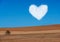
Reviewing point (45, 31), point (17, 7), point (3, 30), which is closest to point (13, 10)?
point (17, 7)

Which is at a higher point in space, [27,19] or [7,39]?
[27,19]

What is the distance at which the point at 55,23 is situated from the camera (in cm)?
84

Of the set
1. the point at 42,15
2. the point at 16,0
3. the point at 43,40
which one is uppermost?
the point at 16,0

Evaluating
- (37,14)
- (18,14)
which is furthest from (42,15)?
(18,14)

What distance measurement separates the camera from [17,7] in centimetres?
90

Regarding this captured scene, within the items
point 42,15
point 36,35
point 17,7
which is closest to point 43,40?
point 36,35

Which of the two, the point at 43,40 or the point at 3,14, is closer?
the point at 43,40

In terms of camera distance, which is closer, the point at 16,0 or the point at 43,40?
the point at 43,40

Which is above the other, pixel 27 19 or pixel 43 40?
pixel 27 19

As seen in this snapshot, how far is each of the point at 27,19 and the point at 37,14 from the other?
75mm

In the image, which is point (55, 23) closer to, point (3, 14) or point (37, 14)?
point (37, 14)

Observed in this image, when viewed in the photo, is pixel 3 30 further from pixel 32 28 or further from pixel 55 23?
pixel 55 23

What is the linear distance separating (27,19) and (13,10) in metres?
0.11

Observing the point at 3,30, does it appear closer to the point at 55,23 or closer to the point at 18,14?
the point at 18,14
